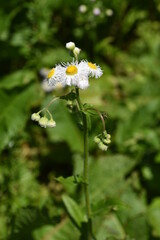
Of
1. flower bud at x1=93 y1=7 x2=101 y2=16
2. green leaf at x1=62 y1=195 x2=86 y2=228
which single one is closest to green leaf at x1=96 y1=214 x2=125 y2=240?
green leaf at x1=62 y1=195 x2=86 y2=228

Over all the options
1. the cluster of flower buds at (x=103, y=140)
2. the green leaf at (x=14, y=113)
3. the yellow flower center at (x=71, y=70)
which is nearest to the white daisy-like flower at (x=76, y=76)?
the yellow flower center at (x=71, y=70)

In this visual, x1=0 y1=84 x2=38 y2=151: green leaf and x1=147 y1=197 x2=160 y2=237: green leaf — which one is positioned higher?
x1=0 y1=84 x2=38 y2=151: green leaf

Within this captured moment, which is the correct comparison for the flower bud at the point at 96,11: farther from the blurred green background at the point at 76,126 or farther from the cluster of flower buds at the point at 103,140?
the cluster of flower buds at the point at 103,140

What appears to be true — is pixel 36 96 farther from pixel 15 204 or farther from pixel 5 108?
pixel 15 204

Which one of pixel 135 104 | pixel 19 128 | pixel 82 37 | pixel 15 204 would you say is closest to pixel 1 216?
pixel 15 204

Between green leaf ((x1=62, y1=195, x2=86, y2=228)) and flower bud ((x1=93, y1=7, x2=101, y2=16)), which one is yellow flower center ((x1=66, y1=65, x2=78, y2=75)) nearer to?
green leaf ((x1=62, y1=195, x2=86, y2=228))

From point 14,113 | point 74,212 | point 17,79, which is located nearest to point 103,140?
point 74,212
